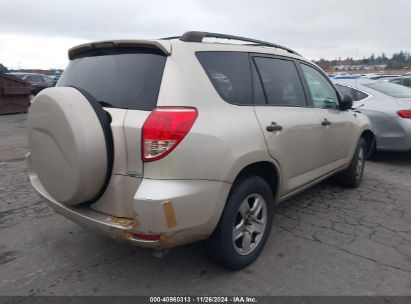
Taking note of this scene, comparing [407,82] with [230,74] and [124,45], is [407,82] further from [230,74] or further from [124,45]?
[124,45]

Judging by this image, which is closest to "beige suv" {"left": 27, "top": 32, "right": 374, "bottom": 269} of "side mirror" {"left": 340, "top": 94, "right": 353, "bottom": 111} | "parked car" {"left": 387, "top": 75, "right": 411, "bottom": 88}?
"side mirror" {"left": 340, "top": 94, "right": 353, "bottom": 111}

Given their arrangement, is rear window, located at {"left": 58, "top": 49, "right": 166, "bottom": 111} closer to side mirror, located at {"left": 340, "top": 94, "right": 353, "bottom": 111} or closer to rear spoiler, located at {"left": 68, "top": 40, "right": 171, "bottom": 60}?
rear spoiler, located at {"left": 68, "top": 40, "right": 171, "bottom": 60}

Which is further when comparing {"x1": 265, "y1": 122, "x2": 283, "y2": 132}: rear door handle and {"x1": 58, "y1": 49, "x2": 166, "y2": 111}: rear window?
{"x1": 265, "y1": 122, "x2": 283, "y2": 132}: rear door handle

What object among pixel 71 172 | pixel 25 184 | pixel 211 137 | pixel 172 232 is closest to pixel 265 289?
pixel 172 232

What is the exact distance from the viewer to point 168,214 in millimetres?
2188

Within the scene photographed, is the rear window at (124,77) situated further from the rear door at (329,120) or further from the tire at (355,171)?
the tire at (355,171)

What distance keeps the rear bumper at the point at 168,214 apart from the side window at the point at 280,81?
1.15m

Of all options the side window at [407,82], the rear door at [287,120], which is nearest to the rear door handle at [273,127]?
the rear door at [287,120]

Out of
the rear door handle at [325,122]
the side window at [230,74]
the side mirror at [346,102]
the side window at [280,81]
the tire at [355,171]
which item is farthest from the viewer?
the tire at [355,171]

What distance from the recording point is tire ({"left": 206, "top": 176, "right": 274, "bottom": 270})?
2.57m

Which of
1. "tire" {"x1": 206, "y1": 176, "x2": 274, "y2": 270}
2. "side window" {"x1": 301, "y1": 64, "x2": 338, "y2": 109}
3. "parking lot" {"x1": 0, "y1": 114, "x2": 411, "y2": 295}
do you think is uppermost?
"side window" {"x1": 301, "y1": 64, "x2": 338, "y2": 109}

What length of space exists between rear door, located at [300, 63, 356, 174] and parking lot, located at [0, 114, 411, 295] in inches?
25.3

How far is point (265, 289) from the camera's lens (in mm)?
2590

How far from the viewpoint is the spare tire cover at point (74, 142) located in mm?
2238
